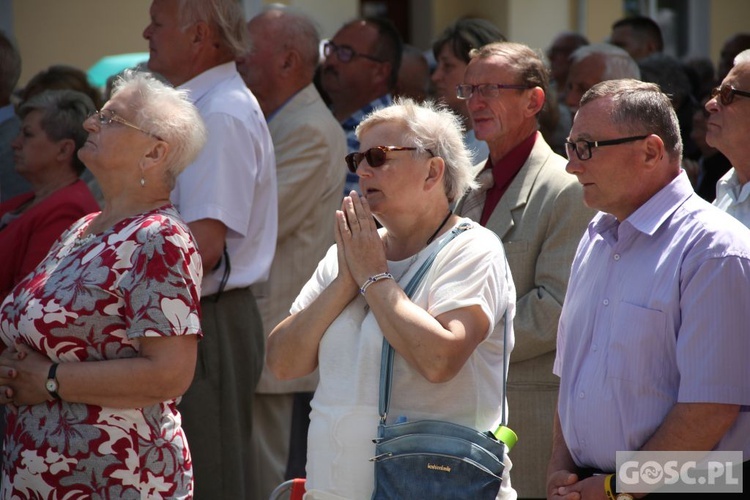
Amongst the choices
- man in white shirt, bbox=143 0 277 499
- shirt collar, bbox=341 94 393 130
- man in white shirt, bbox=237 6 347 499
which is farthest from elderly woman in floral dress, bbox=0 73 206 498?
shirt collar, bbox=341 94 393 130

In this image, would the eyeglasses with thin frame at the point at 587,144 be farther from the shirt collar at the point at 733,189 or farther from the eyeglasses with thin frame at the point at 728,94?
the shirt collar at the point at 733,189

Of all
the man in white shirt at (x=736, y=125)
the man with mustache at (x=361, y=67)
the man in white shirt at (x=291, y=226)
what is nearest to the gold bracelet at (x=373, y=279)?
the man in white shirt at (x=736, y=125)

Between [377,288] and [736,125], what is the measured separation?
1.34 metres

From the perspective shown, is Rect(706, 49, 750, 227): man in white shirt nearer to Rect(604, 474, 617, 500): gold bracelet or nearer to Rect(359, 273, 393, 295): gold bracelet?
Rect(604, 474, 617, 500): gold bracelet

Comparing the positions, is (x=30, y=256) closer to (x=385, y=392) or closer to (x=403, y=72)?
(x=385, y=392)

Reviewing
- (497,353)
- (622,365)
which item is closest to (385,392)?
(497,353)

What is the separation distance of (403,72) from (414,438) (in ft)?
16.7

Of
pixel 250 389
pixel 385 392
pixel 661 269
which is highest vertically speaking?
pixel 661 269

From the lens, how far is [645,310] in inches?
110

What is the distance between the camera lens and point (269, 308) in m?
4.91

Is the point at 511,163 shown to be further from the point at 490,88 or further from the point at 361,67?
the point at 361,67

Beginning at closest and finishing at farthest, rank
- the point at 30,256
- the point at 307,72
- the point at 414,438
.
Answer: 1. the point at 414,438
2. the point at 30,256
3. the point at 307,72

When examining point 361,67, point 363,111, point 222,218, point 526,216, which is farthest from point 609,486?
point 361,67

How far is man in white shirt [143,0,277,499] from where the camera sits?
416 cm
